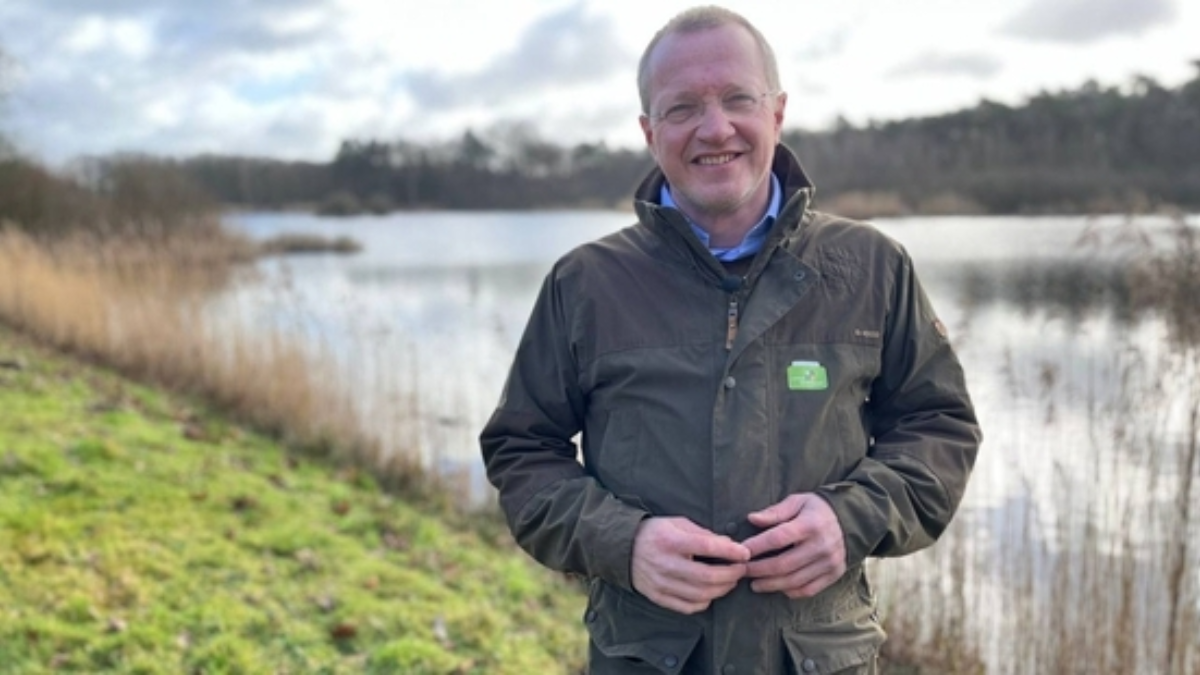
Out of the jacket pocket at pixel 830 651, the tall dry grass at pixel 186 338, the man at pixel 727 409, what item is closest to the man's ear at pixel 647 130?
the man at pixel 727 409

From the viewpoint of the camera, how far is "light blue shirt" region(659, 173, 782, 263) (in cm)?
172

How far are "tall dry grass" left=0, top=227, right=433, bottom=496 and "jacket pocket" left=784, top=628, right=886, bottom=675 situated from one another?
531 cm

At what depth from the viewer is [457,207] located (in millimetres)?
58469

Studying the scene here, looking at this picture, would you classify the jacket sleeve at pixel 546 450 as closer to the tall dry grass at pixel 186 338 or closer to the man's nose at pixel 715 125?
the man's nose at pixel 715 125

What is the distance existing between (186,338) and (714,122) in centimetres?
857

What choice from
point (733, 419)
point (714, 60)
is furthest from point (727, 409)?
point (714, 60)

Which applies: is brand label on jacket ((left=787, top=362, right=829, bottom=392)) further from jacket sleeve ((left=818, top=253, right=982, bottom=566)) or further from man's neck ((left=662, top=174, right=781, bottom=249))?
man's neck ((left=662, top=174, right=781, bottom=249))

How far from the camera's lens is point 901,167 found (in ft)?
116

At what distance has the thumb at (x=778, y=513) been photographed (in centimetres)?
153

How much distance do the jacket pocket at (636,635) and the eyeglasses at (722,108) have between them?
0.83m

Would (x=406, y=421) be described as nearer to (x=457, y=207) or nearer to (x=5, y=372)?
(x=5, y=372)

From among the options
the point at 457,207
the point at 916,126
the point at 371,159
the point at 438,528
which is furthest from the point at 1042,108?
the point at 438,528

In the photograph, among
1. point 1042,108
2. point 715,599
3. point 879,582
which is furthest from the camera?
point 1042,108

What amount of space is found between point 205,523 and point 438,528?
1385 mm
